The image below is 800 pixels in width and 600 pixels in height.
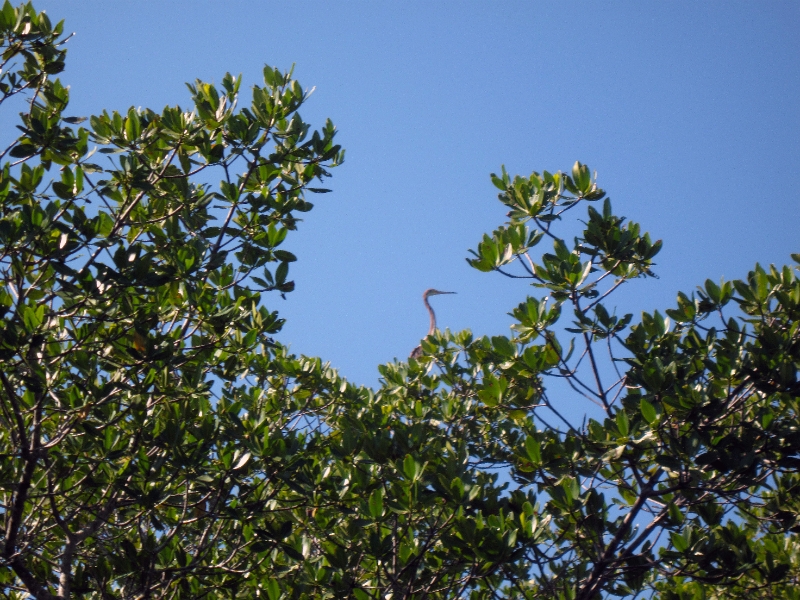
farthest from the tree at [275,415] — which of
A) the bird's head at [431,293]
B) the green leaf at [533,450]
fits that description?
the bird's head at [431,293]

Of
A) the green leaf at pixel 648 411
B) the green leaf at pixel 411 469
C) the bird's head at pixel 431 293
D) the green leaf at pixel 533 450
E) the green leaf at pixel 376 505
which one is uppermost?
the bird's head at pixel 431 293

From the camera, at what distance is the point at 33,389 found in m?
4.28

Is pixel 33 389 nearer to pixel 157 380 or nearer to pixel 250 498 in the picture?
pixel 157 380

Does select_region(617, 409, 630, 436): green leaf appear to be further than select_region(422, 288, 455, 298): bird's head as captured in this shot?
No

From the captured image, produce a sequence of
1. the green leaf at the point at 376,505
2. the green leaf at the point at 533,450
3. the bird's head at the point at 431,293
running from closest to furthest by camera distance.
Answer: the green leaf at the point at 376,505
the green leaf at the point at 533,450
the bird's head at the point at 431,293

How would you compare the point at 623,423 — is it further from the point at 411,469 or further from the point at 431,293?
the point at 431,293

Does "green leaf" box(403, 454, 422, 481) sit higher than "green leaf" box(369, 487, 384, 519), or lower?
higher

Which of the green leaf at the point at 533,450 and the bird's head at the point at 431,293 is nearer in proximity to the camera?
the green leaf at the point at 533,450

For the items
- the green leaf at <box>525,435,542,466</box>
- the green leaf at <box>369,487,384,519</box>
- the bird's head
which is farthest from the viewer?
the bird's head

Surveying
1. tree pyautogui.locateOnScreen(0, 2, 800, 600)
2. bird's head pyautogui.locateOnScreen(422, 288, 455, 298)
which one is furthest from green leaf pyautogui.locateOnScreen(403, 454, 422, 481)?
bird's head pyautogui.locateOnScreen(422, 288, 455, 298)

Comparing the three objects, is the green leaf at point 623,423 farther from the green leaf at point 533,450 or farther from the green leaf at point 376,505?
the green leaf at point 376,505

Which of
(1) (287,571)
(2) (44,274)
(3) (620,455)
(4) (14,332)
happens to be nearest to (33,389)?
(4) (14,332)

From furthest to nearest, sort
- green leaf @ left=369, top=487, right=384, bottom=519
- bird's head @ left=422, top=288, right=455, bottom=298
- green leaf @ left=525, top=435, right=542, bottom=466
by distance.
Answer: bird's head @ left=422, top=288, right=455, bottom=298 < green leaf @ left=525, top=435, right=542, bottom=466 < green leaf @ left=369, top=487, right=384, bottom=519

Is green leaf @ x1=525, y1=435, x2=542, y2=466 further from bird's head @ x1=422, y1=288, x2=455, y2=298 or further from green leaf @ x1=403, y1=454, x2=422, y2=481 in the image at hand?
bird's head @ x1=422, y1=288, x2=455, y2=298
